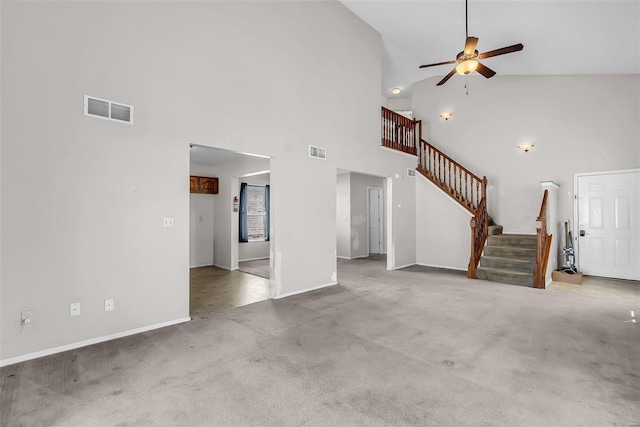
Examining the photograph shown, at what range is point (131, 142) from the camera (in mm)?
3357

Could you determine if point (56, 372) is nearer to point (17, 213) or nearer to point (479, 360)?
point (17, 213)

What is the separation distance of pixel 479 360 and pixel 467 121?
22.5 ft

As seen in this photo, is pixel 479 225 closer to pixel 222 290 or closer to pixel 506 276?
pixel 506 276

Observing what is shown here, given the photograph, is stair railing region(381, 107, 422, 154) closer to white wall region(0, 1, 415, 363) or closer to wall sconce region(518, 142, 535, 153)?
wall sconce region(518, 142, 535, 153)

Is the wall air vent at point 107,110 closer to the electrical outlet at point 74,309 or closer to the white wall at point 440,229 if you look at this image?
the electrical outlet at point 74,309

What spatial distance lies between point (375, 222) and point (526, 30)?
6215 mm

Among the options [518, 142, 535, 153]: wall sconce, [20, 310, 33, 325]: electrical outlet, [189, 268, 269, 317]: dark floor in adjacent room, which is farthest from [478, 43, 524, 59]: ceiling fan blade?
[20, 310, 33, 325]: electrical outlet

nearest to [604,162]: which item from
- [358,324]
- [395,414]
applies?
[358,324]

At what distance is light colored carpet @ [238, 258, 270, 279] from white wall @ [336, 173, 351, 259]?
2333mm

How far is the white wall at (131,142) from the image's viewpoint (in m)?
2.76

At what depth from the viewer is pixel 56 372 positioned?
255 cm

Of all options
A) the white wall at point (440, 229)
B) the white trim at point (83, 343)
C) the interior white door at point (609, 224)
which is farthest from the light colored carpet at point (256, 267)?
the interior white door at point (609, 224)

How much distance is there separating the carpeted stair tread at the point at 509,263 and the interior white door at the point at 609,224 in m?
1.69

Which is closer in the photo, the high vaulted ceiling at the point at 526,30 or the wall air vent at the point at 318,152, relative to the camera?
the high vaulted ceiling at the point at 526,30
